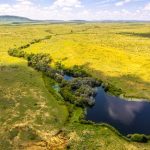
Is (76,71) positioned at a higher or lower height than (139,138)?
higher

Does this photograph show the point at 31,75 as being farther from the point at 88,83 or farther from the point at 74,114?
the point at 74,114

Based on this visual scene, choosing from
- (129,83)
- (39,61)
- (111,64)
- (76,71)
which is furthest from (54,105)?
(111,64)

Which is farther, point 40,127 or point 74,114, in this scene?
point 74,114

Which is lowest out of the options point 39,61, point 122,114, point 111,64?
point 122,114

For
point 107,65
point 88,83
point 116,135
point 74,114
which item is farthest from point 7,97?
point 107,65

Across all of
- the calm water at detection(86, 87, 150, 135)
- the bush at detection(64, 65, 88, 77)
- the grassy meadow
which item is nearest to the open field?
the grassy meadow

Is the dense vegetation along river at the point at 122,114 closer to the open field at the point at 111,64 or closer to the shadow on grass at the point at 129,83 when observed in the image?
the shadow on grass at the point at 129,83

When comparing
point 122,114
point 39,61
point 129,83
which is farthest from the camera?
point 39,61

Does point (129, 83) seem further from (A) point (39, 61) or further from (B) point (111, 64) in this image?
(A) point (39, 61)

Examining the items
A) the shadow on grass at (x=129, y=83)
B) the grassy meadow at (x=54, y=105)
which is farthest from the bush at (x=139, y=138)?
the shadow on grass at (x=129, y=83)
